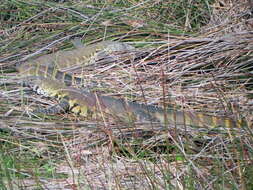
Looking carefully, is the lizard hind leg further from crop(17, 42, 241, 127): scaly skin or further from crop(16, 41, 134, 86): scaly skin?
crop(16, 41, 134, 86): scaly skin

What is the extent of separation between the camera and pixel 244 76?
4.53 meters

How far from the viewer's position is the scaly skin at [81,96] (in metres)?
3.88

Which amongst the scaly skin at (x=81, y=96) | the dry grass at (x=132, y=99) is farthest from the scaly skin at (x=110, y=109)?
the dry grass at (x=132, y=99)

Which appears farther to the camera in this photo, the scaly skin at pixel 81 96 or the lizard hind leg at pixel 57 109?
the lizard hind leg at pixel 57 109

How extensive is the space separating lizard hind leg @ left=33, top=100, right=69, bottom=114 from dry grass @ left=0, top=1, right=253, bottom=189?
9 centimetres

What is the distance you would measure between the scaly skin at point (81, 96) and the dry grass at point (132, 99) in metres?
0.13

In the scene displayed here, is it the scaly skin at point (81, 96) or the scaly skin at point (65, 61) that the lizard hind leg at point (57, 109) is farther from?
the scaly skin at point (65, 61)

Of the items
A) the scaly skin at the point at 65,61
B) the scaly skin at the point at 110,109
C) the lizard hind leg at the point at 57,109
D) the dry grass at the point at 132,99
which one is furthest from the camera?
the scaly skin at the point at 65,61

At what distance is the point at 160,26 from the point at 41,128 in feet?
7.67

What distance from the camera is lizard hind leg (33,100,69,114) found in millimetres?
4387

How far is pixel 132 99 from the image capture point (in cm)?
448

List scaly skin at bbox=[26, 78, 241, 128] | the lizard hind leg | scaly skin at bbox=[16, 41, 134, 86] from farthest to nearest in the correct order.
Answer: scaly skin at bbox=[16, 41, 134, 86], the lizard hind leg, scaly skin at bbox=[26, 78, 241, 128]

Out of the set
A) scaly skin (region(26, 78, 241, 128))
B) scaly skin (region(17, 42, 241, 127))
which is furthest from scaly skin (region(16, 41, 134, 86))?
scaly skin (region(26, 78, 241, 128))

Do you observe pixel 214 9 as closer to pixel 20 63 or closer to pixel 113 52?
pixel 113 52
